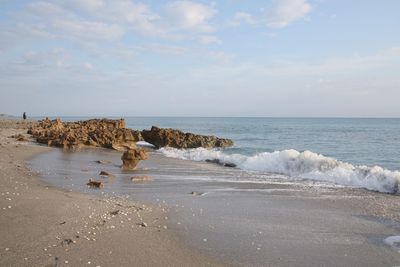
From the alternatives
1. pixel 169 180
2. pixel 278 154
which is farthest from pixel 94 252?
pixel 278 154

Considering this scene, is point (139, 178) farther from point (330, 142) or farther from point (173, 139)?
point (330, 142)

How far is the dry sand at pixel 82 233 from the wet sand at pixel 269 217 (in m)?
0.49

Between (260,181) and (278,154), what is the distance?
4.99m

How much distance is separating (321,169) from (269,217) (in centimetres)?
789

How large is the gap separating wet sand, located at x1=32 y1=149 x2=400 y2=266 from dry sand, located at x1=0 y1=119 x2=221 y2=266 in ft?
1.61

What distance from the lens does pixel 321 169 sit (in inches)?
609

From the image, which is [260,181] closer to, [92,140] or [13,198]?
[13,198]

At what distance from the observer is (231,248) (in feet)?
20.3

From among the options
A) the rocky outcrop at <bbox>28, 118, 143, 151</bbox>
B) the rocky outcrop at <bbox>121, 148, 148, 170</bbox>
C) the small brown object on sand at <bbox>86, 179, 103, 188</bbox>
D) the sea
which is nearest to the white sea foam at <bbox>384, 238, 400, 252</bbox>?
the sea

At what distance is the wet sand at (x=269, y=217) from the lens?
6059 mm

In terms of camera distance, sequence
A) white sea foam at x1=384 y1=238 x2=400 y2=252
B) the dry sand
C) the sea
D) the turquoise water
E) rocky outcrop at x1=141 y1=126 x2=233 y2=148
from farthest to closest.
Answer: rocky outcrop at x1=141 y1=126 x2=233 y2=148
the turquoise water
white sea foam at x1=384 y1=238 x2=400 y2=252
the sea
the dry sand

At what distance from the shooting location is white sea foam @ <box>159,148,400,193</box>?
12430 millimetres

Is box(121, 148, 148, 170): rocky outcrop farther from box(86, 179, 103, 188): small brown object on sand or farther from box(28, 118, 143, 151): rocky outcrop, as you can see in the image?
box(28, 118, 143, 151): rocky outcrop

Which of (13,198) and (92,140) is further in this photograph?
(92,140)
